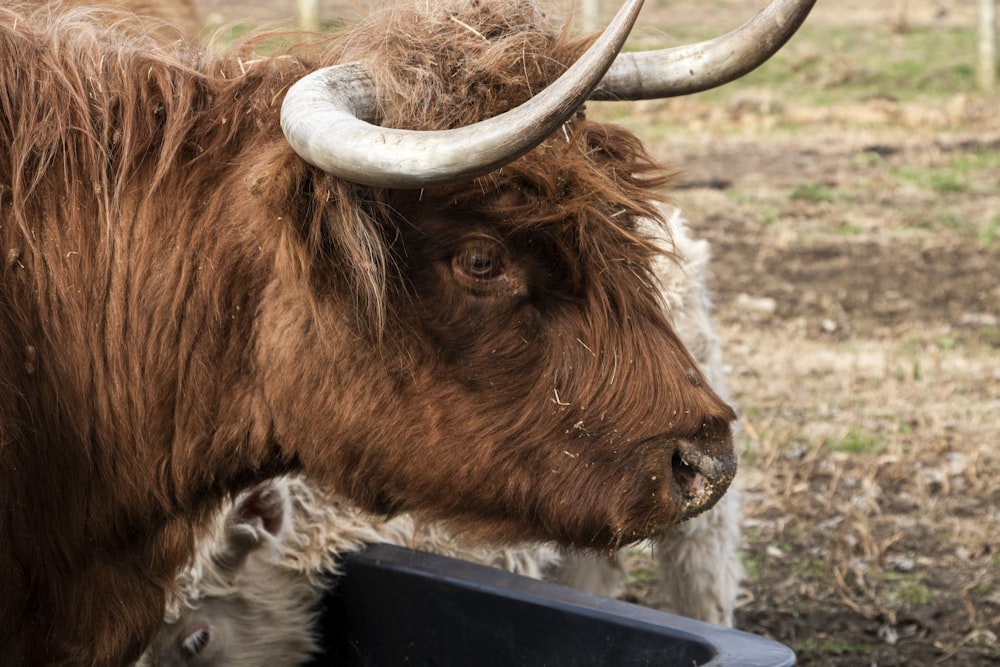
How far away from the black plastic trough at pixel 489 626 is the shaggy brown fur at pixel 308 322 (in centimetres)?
39

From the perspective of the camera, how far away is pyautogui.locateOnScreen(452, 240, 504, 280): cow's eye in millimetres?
2793

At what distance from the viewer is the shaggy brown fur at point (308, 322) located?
9.16ft

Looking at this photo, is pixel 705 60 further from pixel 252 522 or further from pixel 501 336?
pixel 252 522

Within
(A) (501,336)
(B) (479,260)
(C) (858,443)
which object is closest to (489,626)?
(A) (501,336)

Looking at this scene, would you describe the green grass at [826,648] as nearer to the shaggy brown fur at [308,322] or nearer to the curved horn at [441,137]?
the shaggy brown fur at [308,322]

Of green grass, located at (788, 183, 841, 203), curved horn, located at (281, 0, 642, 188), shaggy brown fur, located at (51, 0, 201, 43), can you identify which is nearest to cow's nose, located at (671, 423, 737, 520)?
curved horn, located at (281, 0, 642, 188)

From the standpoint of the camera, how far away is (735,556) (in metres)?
4.74

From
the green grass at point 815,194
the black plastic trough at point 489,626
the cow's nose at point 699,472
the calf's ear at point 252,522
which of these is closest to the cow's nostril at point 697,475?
the cow's nose at point 699,472

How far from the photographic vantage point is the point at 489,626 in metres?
3.55

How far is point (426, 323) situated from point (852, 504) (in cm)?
351

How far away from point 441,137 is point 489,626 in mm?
1700

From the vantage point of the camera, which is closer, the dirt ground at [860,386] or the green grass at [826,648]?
the green grass at [826,648]

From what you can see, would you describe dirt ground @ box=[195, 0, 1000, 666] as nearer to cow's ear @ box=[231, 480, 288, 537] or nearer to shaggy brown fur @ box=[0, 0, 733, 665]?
shaggy brown fur @ box=[0, 0, 733, 665]

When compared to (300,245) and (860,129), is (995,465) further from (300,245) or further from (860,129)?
(860,129)
